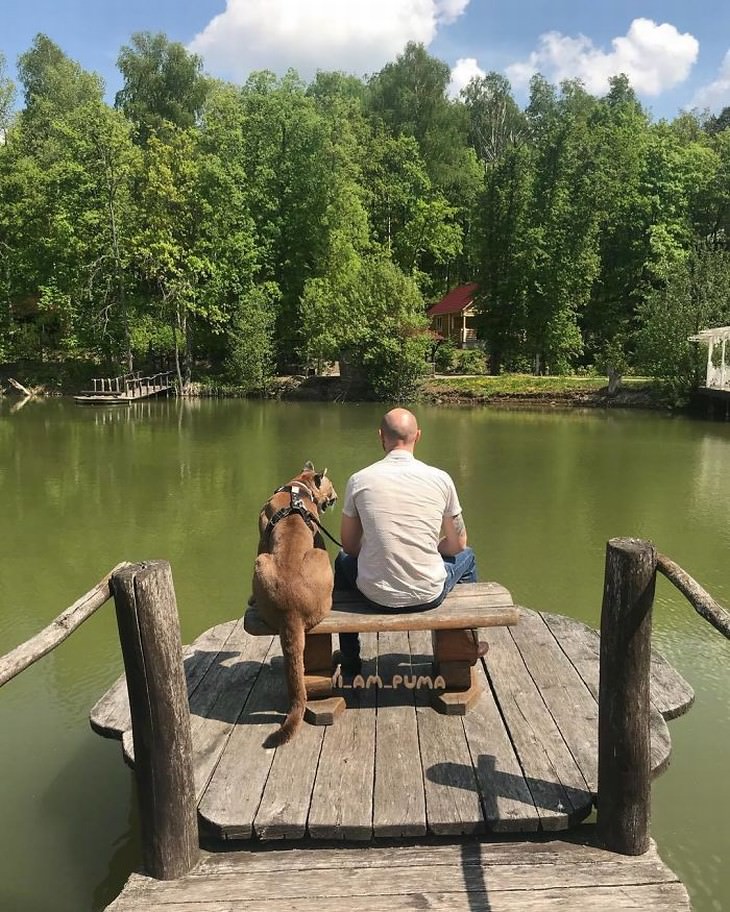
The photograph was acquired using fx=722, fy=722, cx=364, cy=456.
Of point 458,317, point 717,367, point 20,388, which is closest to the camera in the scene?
point 717,367

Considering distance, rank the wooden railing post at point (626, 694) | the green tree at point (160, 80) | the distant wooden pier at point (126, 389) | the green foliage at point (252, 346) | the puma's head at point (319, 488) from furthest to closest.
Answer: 1. the green tree at point (160, 80)
2. the green foliage at point (252, 346)
3. the distant wooden pier at point (126, 389)
4. the puma's head at point (319, 488)
5. the wooden railing post at point (626, 694)

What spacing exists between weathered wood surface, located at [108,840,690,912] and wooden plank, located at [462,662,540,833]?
0.32 feet

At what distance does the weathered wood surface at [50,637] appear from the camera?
2.34m

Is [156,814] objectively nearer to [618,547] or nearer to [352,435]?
[618,547]

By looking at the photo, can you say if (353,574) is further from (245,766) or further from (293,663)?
(245,766)

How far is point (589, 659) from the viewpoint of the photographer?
4.36 meters

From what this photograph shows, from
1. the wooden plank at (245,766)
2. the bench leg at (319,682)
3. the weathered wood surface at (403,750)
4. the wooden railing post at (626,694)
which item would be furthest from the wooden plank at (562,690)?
the wooden plank at (245,766)

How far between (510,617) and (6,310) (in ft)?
131

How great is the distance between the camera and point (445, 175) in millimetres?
45375

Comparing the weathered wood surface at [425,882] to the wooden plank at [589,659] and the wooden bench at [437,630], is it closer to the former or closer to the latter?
the wooden plank at [589,659]

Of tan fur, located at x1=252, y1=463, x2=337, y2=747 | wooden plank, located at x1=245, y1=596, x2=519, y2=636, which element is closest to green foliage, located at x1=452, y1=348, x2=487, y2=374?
wooden plank, located at x1=245, y1=596, x2=519, y2=636

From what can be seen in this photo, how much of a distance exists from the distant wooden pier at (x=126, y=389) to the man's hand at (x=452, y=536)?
28.4 m

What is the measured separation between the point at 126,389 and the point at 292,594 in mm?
30170

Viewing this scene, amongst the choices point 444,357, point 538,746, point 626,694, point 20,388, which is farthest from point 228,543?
point 20,388
